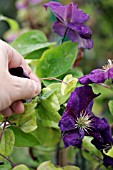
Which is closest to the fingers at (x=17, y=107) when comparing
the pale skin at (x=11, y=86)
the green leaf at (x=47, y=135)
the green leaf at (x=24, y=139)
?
the pale skin at (x=11, y=86)

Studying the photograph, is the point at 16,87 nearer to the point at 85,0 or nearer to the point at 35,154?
the point at 35,154

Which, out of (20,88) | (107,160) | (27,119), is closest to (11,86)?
(20,88)

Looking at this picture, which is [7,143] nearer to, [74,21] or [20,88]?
[20,88]

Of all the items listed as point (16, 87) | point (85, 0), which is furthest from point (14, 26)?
point (85, 0)

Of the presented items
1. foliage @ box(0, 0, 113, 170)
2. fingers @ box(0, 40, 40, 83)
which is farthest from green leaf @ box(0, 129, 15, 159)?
fingers @ box(0, 40, 40, 83)

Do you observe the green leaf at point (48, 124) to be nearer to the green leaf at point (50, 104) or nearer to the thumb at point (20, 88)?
the green leaf at point (50, 104)
